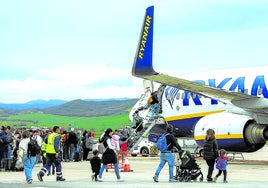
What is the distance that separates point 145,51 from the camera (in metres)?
24.8

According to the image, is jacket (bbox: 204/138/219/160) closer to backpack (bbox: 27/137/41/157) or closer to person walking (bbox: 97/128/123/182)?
person walking (bbox: 97/128/123/182)

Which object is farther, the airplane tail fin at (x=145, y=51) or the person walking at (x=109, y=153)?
the airplane tail fin at (x=145, y=51)

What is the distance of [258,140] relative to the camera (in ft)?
93.1

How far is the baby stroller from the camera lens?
20.9 m

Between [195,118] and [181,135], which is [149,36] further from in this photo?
[181,135]

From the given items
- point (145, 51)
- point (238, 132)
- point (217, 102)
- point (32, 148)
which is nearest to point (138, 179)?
point (32, 148)

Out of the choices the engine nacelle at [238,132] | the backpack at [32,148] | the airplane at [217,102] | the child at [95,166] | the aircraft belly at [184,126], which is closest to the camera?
the backpack at [32,148]

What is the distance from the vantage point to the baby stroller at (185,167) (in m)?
20.9

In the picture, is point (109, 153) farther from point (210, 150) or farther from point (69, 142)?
point (69, 142)

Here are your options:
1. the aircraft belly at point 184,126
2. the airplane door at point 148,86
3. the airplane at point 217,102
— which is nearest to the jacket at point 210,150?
the airplane at point 217,102

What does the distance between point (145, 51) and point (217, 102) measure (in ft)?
22.4

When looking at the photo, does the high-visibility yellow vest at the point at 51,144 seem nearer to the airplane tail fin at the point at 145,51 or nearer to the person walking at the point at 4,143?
the airplane tail fin at the point at 145,51

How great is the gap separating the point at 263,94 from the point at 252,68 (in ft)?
6.55

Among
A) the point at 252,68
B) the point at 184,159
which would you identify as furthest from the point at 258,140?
the point at 184,159
